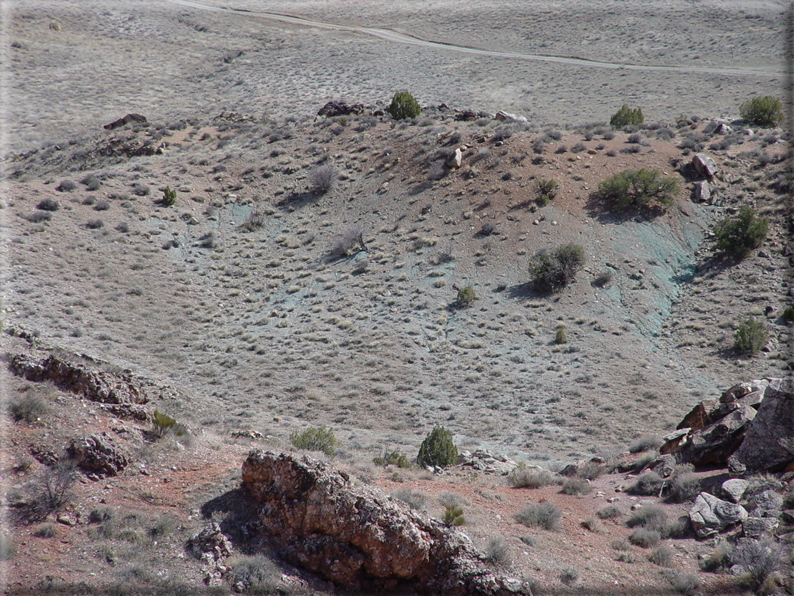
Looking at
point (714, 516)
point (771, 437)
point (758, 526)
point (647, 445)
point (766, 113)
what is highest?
point (766, 113)

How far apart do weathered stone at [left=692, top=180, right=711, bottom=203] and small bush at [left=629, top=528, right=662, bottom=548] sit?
2090 cm

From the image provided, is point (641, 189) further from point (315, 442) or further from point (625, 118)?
point (315, 442)

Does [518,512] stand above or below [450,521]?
below

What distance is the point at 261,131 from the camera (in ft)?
117

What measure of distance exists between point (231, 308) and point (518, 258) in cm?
1284

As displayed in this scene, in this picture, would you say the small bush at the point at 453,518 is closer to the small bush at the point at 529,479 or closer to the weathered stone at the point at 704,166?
the small bush at the point at 529,479

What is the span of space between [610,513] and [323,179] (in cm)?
2397

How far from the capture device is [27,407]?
24.8 ft

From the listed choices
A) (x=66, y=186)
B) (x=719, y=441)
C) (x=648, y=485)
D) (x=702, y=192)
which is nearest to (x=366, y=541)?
(x=648, y=485)

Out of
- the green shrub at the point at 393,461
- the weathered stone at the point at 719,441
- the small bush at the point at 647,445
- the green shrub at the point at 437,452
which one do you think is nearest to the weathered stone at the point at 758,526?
the weathered stone at the point at 719,441

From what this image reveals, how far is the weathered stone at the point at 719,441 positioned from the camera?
9828 millimetres

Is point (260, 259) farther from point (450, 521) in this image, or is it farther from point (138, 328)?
point (450, 521)

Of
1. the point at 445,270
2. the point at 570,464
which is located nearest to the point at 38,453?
the point at 570,464

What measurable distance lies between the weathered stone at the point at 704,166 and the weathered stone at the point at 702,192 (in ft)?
1.88
